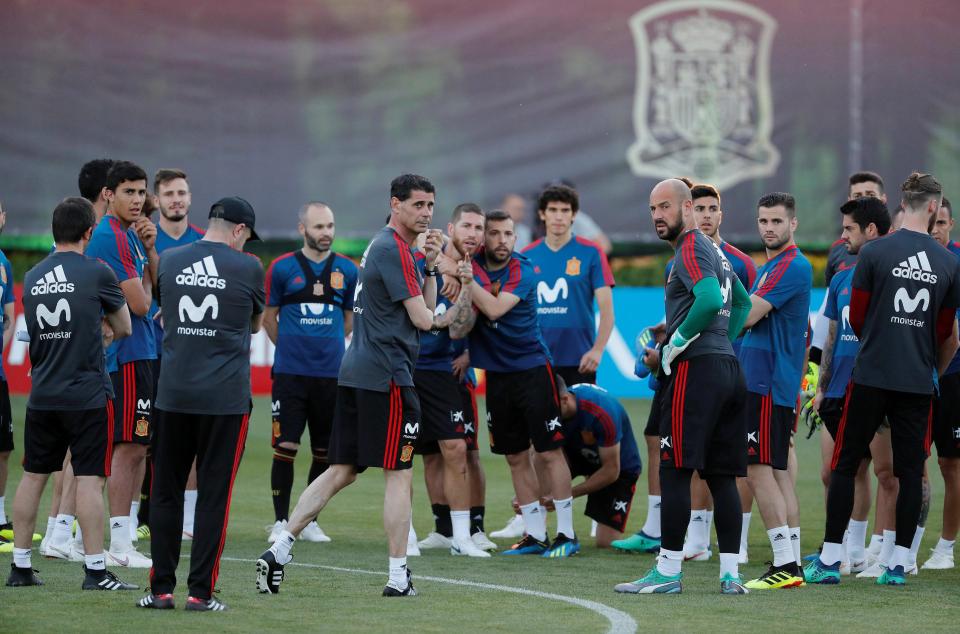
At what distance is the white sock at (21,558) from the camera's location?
8039 millimetres

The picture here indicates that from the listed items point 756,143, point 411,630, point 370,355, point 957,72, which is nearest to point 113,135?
point 756,143

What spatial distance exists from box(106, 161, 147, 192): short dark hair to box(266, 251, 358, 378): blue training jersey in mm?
1775

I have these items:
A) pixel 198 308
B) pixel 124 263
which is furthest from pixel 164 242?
pixel 198 308

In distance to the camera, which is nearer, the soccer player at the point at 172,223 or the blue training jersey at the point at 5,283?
the soccer player at the point at 172,223

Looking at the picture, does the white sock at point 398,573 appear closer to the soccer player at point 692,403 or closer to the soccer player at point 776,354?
the soccer player at point 692,403

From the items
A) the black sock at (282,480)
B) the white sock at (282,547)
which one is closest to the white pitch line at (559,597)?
the white sock at (282,547)

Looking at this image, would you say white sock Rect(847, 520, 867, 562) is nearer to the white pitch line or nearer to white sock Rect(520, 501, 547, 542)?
white sock Rect(520, 501, 547, 542)

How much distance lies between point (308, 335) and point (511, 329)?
1720 millimetres

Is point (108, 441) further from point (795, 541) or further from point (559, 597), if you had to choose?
point (795, 541)

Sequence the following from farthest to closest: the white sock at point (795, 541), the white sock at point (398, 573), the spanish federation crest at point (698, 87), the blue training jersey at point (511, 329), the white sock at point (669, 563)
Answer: the spanish federation crest at point (698, 87) → the blue training jersey at point (511, 329) → the white sock at point (795, 541) → the white sock at point (669, 563) → the white sock at point (398, 573)

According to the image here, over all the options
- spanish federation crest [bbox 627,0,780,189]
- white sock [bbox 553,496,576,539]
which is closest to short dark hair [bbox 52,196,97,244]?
white sock [bbox 553,496,576,539]

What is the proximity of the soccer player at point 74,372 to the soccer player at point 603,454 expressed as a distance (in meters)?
3.54

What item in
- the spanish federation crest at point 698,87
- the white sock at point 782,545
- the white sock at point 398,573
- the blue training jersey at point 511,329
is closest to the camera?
the white sock at point 398,573

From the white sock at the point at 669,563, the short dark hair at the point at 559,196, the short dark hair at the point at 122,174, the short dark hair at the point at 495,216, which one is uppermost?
the short dark hair at the point at 559,196
